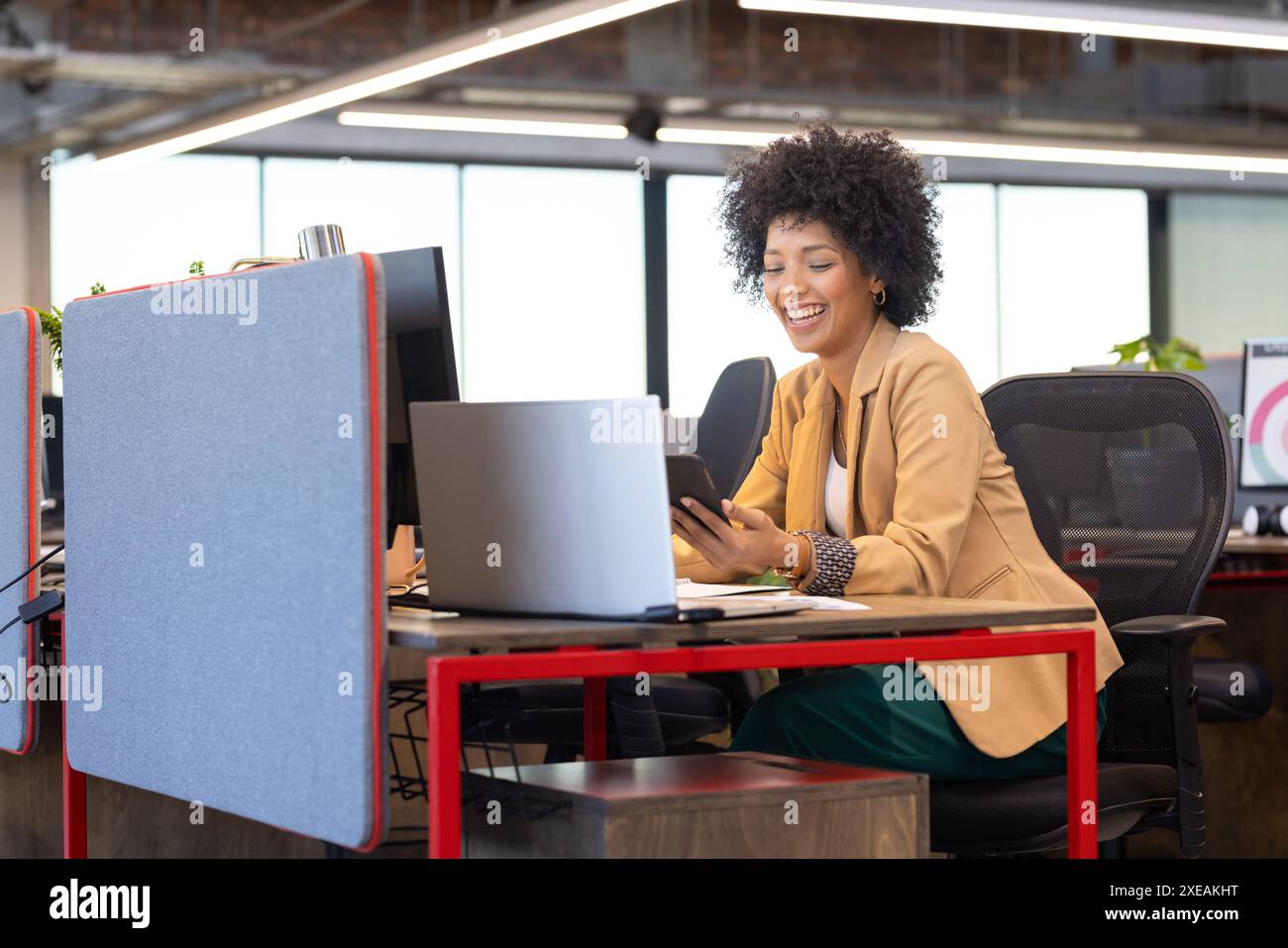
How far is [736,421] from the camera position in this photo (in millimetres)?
3645

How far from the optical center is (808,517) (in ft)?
7.90

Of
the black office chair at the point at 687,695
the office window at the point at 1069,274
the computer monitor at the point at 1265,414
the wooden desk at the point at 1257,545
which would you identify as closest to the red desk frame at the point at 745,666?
the black office chair at the point at 687,695

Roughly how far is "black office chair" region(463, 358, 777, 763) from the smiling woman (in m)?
0.53

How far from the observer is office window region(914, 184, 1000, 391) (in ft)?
33.4

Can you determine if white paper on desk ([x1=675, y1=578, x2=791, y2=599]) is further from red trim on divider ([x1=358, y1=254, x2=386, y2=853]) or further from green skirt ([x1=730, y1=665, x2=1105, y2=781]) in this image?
red trim on divider ([x1=358, y1=254, x2=386, y2=853])

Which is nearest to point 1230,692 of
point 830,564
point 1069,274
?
point 830,564

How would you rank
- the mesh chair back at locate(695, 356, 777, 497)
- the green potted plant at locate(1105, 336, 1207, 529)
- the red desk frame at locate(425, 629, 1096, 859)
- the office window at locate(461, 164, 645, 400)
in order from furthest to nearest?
the office window at locate(461, 164, 645, 400), the mesh chair back at locate(695, 356, 777, 497), the green potted plant at locate(1105, 336, 1207, 529), the red desk frame at locate(425, 629, 1096, 859)

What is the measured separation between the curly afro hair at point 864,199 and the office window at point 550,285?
22.1 ft

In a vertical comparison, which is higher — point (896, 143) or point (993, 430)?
point (896, 143)

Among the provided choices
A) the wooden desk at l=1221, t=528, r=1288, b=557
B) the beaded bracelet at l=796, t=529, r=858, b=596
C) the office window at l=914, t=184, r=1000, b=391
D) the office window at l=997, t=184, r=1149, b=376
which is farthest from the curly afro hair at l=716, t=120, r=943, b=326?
the office window at l=997, t=184, r=1149, b=376

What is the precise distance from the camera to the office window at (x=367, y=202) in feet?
29.6
